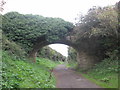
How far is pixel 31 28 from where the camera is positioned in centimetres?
1700

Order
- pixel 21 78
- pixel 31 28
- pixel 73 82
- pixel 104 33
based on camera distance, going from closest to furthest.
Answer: pixel 21 78 < pixel 73 82 < pixel 104 33 < pixel 31 28

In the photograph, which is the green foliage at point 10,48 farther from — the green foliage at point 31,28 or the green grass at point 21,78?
the green foliage at point 31,28

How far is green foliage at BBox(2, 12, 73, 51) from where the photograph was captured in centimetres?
1650

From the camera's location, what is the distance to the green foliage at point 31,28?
54.1 ft

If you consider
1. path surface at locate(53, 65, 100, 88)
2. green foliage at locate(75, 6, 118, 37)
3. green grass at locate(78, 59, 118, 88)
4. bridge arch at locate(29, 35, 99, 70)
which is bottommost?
path surface at locate(53, 65, 100, 88)

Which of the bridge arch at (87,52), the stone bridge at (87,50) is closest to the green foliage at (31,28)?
the stone bridge at (87,50)

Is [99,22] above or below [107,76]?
above

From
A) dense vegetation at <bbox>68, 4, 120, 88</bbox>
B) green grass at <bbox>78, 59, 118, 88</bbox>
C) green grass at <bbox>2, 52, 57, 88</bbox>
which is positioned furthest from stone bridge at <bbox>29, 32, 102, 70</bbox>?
green grass at <bbox>2, 52, 57, 88</bbox>

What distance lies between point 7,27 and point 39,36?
12.4ft

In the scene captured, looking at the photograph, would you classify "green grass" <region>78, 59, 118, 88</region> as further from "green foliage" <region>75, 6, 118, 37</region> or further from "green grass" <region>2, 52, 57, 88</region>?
"green grass" <region>2, 52, 57, 88</region>

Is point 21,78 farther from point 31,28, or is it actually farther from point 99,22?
point 31,28

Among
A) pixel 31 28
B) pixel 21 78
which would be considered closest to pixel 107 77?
pixel 21 78

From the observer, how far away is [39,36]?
16.8m

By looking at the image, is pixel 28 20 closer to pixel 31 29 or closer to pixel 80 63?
pixel 31 29
